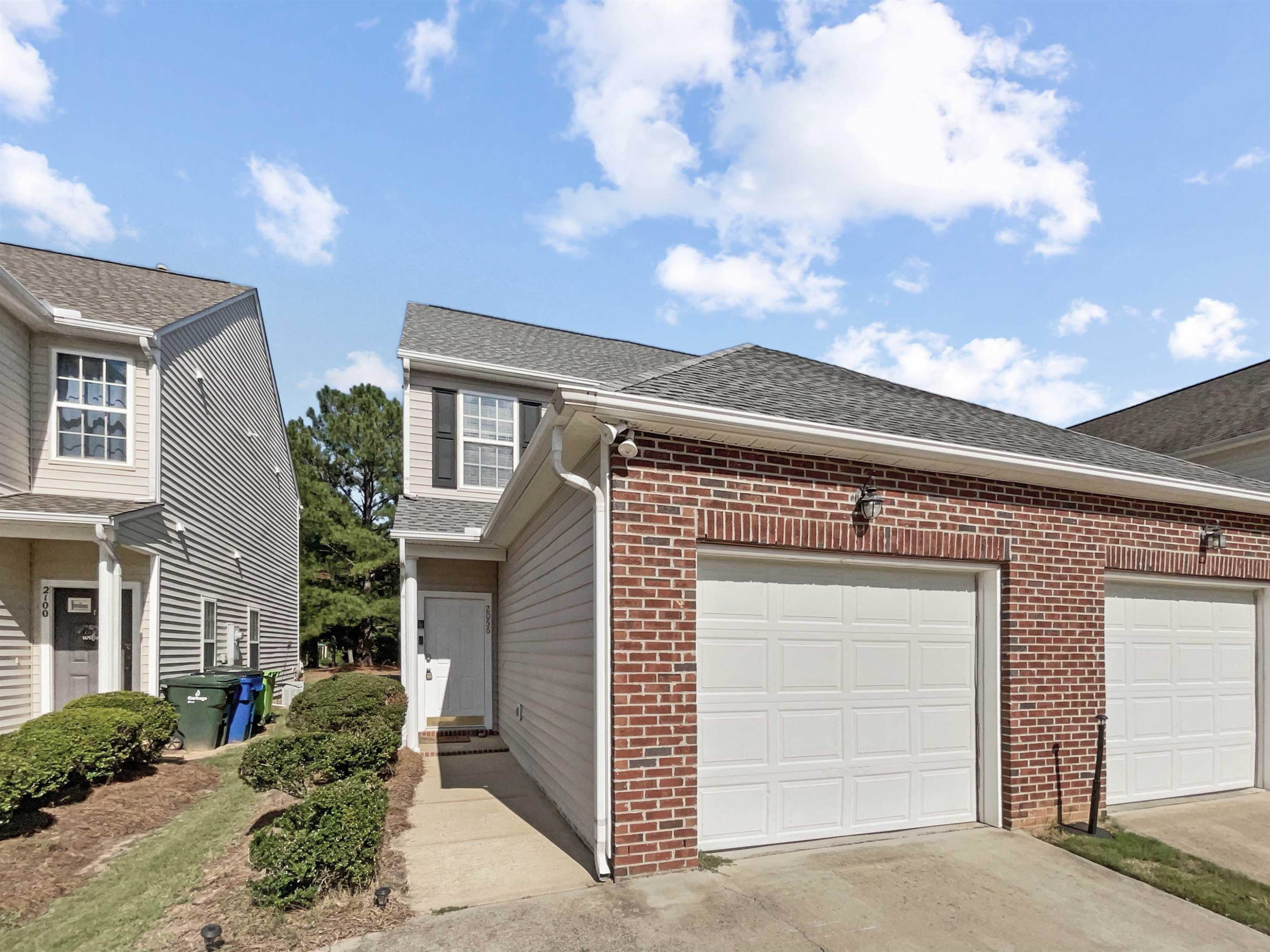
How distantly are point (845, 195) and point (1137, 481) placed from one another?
752 cm

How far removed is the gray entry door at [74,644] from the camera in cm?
945

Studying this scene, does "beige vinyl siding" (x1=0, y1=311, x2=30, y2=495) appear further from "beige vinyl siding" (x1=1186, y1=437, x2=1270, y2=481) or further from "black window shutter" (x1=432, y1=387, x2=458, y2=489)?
"beige vinyl siding" (x1=1186, y1=437, x2=1270, y2=481)

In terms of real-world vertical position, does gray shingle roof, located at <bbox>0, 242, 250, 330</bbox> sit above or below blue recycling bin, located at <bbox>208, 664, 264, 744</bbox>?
above

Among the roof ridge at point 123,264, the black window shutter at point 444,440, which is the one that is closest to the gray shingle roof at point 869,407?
the black window shutter at point 444,440

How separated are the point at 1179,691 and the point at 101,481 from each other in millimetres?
13696

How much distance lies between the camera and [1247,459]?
43.7ft

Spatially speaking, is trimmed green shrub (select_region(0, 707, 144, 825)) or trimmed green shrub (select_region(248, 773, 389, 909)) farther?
Result: trimmed green shrub (select_region(0, 707, 144, 825))

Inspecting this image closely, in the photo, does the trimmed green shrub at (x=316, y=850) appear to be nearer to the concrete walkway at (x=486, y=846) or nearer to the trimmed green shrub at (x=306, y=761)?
the concrete walkway at (x=486, y=846)

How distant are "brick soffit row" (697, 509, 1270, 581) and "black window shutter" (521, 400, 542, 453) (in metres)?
8.09

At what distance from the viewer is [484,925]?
3820mm

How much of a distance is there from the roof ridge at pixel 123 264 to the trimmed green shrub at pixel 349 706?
1041cm

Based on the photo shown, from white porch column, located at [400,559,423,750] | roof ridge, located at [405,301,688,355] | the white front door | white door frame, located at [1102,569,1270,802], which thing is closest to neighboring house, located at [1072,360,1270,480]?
white door frame, located at [1102,569,1270,802]

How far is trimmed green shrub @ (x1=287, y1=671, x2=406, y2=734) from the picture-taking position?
324 inches

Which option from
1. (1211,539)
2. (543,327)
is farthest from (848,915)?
(543,327)
